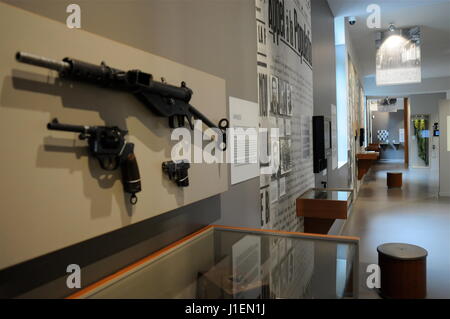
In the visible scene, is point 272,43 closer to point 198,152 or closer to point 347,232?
point 198,152

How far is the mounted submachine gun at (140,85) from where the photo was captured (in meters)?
0.83

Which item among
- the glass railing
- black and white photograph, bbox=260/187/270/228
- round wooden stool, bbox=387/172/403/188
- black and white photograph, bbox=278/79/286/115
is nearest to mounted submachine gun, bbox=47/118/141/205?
the glass railing

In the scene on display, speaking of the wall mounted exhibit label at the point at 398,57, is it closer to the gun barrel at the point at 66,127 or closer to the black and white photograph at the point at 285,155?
the black and white photograph at the point at 285,155

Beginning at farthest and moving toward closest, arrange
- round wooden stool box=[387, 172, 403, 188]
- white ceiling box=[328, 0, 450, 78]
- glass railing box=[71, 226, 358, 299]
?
round wooden stool box=[387, 172, 403, 188]
white ceiling box=[328, 0, 450, 78]
glass railing box=[71, 226, 358, 299]

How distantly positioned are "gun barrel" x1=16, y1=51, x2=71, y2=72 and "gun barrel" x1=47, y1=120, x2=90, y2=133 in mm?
134

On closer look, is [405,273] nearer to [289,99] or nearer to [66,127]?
[289,99]

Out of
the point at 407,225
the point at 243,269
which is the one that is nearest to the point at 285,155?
the point at 243,269

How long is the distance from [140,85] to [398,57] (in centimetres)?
696

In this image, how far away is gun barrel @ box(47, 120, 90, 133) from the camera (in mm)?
800

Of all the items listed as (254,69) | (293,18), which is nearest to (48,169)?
(254,69)

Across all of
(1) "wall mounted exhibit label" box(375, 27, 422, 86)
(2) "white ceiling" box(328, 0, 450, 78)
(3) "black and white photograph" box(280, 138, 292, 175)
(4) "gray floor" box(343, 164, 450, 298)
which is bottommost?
(4) "gray floor" box(343, 164, 450, 298)

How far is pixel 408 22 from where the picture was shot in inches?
274

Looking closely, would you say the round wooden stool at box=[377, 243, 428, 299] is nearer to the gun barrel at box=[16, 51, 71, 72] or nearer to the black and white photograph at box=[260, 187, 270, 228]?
the black and white photograph at box=[260, 187, 270, 228]
